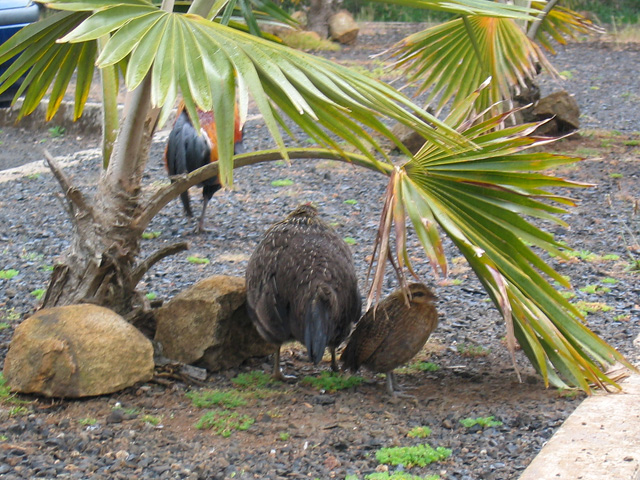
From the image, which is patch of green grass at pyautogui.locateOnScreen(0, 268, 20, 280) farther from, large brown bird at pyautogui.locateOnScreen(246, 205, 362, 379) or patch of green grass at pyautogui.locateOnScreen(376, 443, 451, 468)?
patch of green grass at pyautogui.locateOnScreen(376, 443, 451, 468)

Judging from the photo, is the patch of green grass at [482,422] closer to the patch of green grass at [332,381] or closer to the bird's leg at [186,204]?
the patch of green grass at [332,381]

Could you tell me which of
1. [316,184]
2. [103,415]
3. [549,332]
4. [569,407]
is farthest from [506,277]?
[316,184]

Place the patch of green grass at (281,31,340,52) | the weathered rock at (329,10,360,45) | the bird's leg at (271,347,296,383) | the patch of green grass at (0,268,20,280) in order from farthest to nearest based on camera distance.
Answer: the weathered rock at (329,10,360,45)
the patch of green grass at (281,31,340,52)
the patch of green grass at (0,268,20,280)
the bird's leg at (271,347,296,383)

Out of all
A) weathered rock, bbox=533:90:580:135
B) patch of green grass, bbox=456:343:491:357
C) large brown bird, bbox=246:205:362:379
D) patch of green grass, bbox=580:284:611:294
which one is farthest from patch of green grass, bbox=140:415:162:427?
weathered rock, bbox=533:90:580:135

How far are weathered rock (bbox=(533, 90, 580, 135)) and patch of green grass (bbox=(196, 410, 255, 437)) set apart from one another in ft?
23.4

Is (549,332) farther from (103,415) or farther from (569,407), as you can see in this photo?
(103,415)

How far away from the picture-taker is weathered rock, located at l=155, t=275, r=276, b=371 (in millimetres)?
4328

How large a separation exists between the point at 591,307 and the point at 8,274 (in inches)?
167

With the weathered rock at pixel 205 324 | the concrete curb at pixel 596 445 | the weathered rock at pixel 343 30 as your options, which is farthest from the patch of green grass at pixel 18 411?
the weathered rock at pixel 343 30

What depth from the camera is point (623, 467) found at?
3.04 metres

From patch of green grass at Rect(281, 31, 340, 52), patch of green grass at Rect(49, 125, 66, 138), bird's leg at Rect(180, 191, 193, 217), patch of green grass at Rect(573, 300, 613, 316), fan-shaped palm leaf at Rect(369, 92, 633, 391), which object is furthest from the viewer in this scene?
patch of green grass at Rect(281, 31, 340, 52)

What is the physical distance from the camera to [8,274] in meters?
5.90

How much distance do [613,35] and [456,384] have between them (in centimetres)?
1711

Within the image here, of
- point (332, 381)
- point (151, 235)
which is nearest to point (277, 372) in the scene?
point (332, 381)
